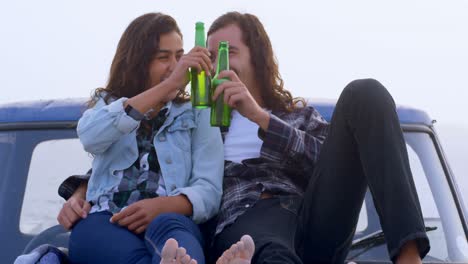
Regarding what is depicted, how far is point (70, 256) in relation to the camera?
3.92m

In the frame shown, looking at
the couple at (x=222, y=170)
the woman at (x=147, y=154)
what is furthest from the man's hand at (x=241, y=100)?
the woman at (x=147, y=154)

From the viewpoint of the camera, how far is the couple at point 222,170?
3602 mm

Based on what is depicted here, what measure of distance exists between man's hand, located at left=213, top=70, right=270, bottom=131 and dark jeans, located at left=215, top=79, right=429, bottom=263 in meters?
0.32

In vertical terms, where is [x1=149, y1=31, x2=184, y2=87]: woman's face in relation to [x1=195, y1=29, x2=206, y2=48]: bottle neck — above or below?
below

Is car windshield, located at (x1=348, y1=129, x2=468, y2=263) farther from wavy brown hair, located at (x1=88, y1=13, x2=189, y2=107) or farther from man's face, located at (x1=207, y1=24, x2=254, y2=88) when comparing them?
wavy brown hair, located at (x1=88, y1=13, x2=189, y2=107)

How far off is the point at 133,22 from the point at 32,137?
98 centimetres

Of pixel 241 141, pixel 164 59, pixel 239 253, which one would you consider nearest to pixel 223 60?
pixel 164 59

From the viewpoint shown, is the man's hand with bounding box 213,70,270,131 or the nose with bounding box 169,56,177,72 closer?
the man's hand with bounding box 213,70,270,131

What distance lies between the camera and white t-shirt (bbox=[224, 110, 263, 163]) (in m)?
4.42

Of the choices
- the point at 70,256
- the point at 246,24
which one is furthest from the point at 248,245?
the point at 246,24

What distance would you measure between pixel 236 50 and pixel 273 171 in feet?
2.29

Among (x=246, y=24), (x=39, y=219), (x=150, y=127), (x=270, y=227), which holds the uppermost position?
(x=246, y=24)

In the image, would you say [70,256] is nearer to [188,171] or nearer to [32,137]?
[188,171]

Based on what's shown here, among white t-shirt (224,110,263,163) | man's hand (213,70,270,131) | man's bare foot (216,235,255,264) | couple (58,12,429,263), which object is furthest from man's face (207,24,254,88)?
man's bare foot (216,235,255,264)
